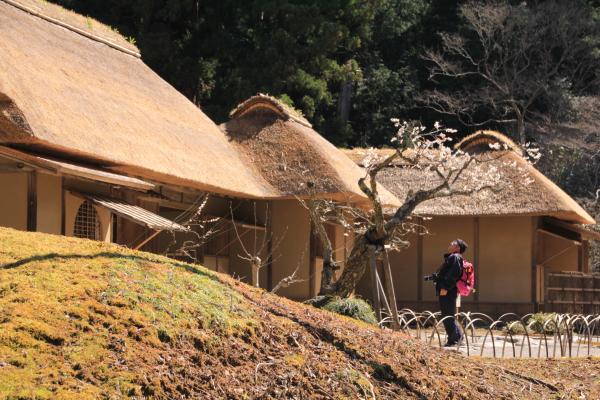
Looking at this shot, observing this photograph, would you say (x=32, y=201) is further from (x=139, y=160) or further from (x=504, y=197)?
(x=504, y=197)

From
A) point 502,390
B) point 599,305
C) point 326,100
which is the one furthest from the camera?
point 326,100

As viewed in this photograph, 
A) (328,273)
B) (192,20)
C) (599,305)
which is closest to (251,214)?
(328,273)

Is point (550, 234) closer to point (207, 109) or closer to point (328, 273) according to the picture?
point (207, 109)

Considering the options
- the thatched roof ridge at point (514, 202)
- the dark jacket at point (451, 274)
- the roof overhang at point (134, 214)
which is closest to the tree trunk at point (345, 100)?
the thatched roof ridge at point (514, 202)

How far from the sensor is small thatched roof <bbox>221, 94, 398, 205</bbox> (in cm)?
1975

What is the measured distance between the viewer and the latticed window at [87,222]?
576 inches

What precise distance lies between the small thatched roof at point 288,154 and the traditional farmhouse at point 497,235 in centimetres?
195

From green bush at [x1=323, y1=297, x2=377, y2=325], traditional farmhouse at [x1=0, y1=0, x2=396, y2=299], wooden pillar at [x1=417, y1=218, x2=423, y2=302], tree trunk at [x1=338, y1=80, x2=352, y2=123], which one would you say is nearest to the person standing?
green bush at [x1=323, y1=297, x2=377, y2=325]

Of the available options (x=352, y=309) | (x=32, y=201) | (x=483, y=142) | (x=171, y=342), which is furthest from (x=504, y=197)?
(x=171, y=342)

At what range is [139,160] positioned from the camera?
14734mm

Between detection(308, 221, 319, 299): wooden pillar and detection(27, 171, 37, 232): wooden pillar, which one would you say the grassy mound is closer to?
detection(27, 171, 37, 232): wooden pillar

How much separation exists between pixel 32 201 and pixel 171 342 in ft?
21.7

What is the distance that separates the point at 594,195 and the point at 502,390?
2447cm

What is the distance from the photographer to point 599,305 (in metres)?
24.0
